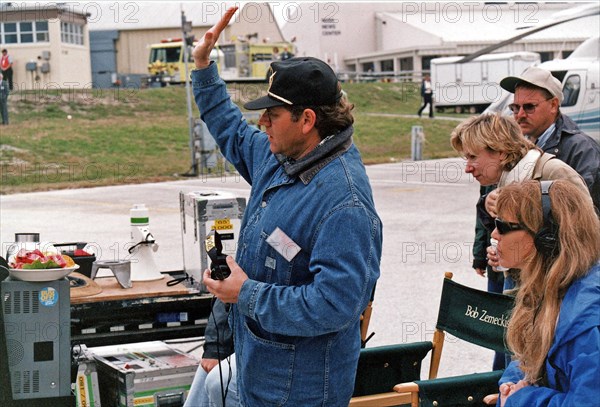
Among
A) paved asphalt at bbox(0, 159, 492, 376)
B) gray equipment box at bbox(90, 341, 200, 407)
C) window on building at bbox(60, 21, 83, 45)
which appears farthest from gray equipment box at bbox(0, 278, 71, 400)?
window on building at bbox(60, 21, 83, 45)

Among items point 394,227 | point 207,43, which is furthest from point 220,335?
point 394,227

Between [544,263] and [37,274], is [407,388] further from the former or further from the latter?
[37,274]

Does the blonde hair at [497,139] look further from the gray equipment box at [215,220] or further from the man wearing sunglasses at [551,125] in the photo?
the gray equipment box at [215,220]

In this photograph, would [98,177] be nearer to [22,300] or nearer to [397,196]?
[397,196]

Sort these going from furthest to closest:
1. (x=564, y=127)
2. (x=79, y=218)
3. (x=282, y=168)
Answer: (x=79, y=218) < (x=564, y=127) < (x=282, y=168)

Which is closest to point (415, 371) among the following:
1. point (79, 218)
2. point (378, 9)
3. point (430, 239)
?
Answer: point (430, 239)

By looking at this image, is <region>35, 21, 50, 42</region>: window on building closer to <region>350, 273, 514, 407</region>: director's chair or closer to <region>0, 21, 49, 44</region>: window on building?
<region>0, 21, 49, 44</region>: window on building

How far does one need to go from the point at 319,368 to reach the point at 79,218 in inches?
486

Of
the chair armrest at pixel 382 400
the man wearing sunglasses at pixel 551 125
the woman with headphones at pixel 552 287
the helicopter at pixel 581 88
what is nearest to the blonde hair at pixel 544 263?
the woman with headphones at pixel 552 287

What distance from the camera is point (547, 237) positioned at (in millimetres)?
2580

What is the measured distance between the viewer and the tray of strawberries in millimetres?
4141

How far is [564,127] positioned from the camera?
5.15 meters

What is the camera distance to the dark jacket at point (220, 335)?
3.89 metres

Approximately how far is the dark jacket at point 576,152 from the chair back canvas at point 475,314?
92 centimetres
